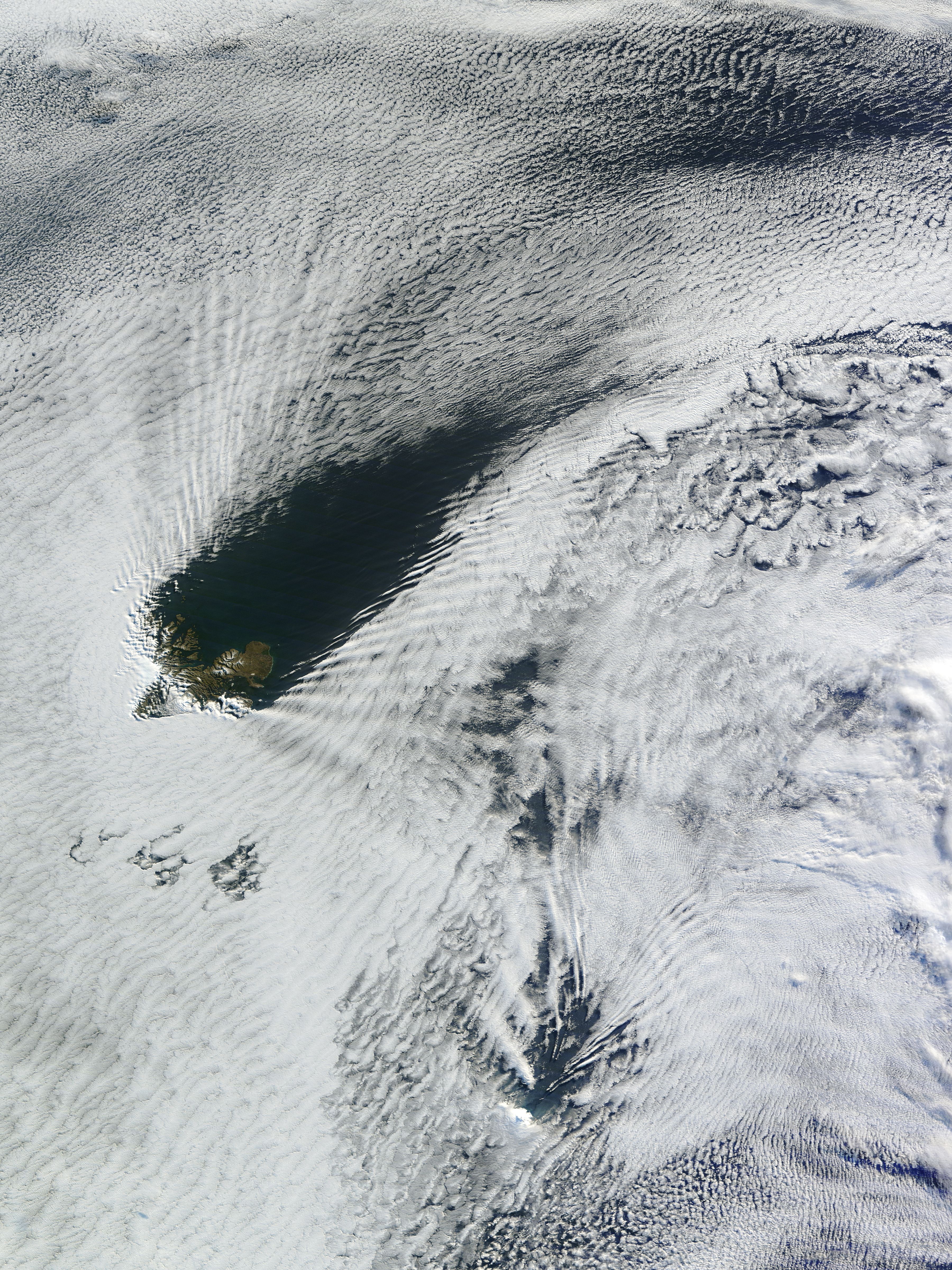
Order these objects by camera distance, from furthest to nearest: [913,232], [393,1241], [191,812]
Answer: [913,232] → [191,812] → [393,1241]

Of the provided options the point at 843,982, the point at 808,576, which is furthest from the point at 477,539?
the point at 843,982

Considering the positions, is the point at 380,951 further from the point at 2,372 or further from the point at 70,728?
the point at 2,372

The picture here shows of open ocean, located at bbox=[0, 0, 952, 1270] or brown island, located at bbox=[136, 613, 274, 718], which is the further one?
brown island, located at bbox=[136, 613, 274, 718]

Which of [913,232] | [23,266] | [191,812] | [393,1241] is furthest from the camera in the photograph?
[23,266]

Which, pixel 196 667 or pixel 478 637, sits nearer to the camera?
pixel 478 637

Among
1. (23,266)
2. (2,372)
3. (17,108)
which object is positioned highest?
(17,108)

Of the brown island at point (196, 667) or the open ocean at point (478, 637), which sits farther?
the brown island at point (196, 667)

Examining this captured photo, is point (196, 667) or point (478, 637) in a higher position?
point (196, 667)

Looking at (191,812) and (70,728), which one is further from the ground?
(70,728)

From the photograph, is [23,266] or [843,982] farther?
[23,266]
